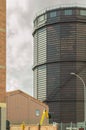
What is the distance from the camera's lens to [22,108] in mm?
75750

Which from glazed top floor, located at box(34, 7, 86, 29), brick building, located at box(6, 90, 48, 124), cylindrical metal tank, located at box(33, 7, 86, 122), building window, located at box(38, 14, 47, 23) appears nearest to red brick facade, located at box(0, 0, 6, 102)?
brick building, located at box(6, 90, 48, 124)

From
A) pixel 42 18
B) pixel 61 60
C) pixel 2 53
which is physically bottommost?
pixel 2 53

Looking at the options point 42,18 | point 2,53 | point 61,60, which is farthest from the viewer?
point 42,18

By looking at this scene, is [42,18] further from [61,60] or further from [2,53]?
[2,53]

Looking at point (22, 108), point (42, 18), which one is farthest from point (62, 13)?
point (22, 108)

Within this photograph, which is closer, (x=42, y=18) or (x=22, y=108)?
(x=22, y=108)

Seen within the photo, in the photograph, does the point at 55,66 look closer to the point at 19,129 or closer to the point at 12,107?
the point at 12,107

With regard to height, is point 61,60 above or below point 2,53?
above

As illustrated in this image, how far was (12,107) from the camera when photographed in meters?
74.2

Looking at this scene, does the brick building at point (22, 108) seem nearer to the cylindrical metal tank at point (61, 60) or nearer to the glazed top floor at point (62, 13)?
the cylindrical metal tank at point (61, 60)

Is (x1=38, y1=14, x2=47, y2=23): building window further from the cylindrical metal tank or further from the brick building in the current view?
the brick building

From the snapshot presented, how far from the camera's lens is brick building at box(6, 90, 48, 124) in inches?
2896

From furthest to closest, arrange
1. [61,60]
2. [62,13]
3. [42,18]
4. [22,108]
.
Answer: [42,18]
[62,13]
[61,60]
[22,108]

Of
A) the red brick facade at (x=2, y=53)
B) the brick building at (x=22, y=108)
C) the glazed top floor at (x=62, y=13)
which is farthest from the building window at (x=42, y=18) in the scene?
the red brick facade at (x=2, y=53)
